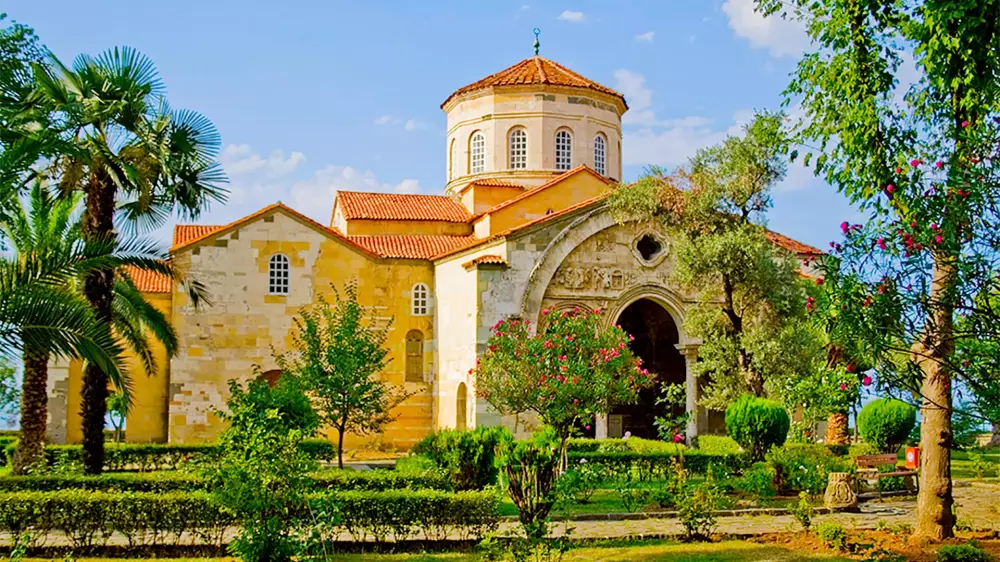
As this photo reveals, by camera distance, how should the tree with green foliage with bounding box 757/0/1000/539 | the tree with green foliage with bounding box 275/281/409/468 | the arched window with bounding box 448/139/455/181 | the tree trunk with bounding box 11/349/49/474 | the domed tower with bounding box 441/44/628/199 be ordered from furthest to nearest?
the arched window with bounding box 448/139/455/181 < the domed tower with bounding box 441/44/628/199 < the tree with green foliage with bounding box 275/281/409/468 < the tree trunk with bounding box 11/349/49/474 < the tree with green foliage with bounding box 757/0/1000/539

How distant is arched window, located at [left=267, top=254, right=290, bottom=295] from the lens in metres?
27.3

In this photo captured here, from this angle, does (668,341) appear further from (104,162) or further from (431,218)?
(104,162)

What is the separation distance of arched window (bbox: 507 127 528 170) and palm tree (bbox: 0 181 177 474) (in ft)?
51.5

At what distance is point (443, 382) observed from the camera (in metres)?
27.5

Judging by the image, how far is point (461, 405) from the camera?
87.0 feet

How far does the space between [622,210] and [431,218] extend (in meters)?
8.15

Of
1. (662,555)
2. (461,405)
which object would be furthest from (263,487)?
(461,405)

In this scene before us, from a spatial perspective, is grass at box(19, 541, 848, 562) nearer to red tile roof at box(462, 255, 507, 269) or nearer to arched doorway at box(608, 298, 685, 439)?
red tile roof at box(462, 255, 507, 269)

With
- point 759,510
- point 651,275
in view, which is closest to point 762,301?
point 651,275

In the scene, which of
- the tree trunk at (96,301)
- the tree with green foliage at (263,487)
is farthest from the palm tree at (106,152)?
the tree with green foliage at (263,487)

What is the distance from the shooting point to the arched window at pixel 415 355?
28.5m

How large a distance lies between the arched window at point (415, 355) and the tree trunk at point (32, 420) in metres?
12.5

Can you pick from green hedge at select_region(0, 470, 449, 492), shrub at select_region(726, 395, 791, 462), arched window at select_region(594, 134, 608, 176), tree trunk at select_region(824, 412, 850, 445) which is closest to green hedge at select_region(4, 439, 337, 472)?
green hedge at select_region(0, 470, 449, 492)

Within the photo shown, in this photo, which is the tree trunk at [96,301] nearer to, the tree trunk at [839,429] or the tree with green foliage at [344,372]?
the tree with green foliage at [344,372]
